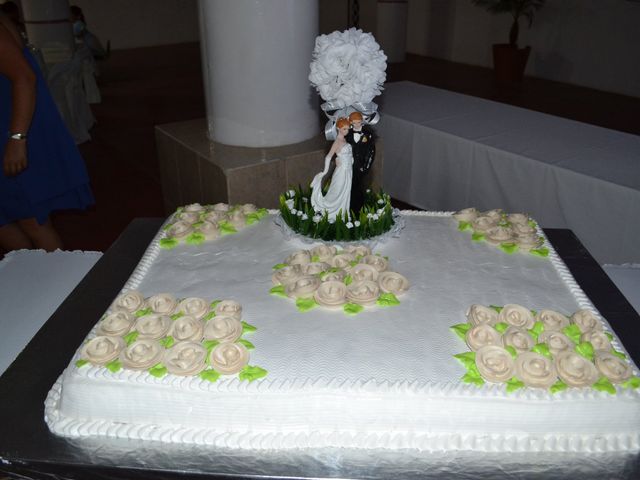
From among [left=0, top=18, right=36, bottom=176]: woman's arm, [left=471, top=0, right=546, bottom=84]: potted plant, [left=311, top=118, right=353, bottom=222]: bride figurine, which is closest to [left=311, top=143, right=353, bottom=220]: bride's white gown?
[left=311, top=118, right=353, bottom=222]: bride figurine

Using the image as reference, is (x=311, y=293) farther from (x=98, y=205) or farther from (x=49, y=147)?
(x=98, y=205)

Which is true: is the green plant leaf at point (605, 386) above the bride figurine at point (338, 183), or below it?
below

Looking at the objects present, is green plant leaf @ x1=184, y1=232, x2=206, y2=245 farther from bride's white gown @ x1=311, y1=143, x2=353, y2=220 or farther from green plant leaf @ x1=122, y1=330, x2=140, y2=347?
green plant leaf @ x1=122, y1=330, x2=140, y2=347

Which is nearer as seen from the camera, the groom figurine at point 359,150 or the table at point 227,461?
the table at point 227,461

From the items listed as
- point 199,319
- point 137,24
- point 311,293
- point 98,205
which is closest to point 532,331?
point 311,293

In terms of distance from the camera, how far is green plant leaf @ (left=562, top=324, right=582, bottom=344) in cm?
167

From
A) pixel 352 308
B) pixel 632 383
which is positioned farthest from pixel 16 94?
pixel 632 383

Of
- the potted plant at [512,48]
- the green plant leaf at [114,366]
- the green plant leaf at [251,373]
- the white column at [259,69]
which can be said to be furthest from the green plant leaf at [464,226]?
the potted plant at [512,48]

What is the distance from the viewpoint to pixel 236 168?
332 centimetres

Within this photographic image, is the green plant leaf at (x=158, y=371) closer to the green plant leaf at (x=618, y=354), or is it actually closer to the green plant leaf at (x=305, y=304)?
the green plant leaf at (x=305, y=304)

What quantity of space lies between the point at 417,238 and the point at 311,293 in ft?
2.02

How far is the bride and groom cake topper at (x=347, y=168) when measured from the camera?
7.06 ft

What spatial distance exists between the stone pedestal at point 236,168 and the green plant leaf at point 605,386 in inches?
88.4

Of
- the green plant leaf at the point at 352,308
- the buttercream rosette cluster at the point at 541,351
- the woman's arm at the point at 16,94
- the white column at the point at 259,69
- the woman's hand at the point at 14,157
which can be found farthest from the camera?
the white column at the point at 259,69
